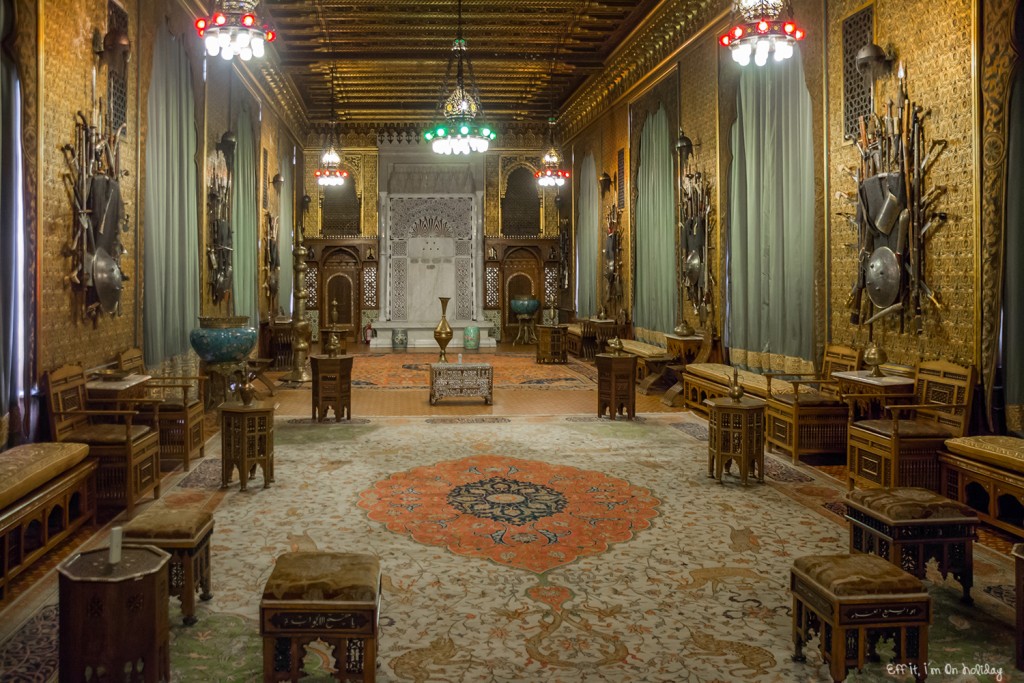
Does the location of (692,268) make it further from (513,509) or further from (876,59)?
(513,509)

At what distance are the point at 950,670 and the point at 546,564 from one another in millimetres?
1746

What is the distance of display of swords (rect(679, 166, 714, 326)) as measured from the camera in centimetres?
968

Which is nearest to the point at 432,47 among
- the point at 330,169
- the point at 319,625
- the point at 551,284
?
the point at 330,169

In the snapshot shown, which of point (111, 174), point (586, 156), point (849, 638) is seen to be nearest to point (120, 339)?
point (111, 174)

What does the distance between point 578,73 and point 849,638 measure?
42.4ft

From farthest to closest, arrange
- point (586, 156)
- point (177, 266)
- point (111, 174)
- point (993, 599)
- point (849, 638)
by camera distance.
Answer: point (586, 156)
point (177, 266)
point (111, 174)
point (993, 599)
point (849, 638)

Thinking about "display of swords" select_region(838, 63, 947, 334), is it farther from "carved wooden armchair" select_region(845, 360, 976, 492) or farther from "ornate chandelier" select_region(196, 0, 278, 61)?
"ornate chandelier" select_region(196, 0, 278, 61)

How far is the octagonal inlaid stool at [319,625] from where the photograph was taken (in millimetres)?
2471

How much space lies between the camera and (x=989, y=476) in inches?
169

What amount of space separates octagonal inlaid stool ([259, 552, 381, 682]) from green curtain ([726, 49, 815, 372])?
232 inches

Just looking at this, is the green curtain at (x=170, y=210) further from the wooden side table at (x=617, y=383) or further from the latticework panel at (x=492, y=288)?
the latticework panel at (x=492, y=288)

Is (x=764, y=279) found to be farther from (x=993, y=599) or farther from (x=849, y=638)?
(x=849, y=638)

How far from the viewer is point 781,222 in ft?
26.2

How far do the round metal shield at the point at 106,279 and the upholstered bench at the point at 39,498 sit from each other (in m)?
1.66
